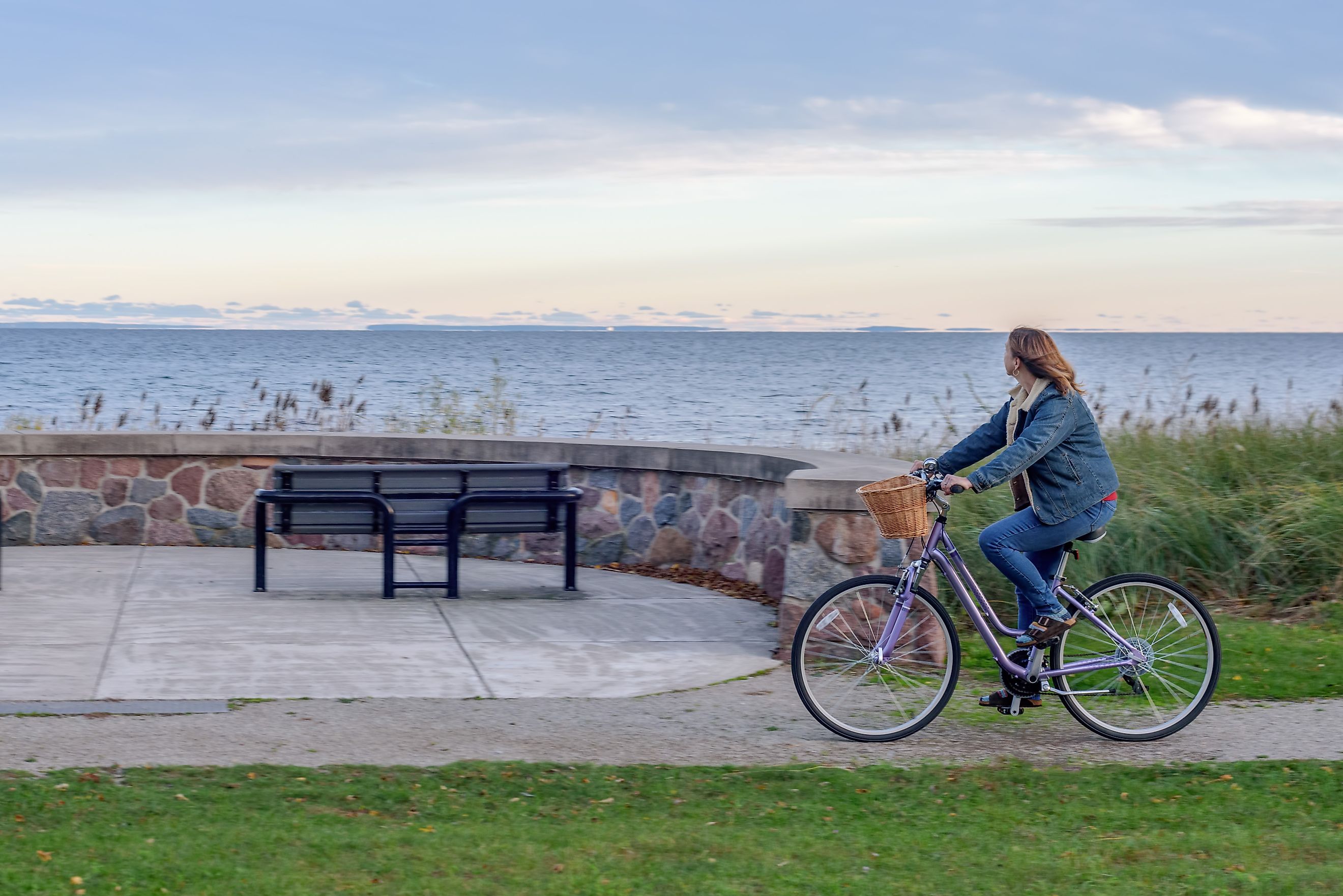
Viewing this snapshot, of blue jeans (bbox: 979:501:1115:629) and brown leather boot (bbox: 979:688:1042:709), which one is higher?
blue jeans (bbox: 979:501:1115:629)

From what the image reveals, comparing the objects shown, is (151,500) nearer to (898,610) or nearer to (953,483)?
(898,610)

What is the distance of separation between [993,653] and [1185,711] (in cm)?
89

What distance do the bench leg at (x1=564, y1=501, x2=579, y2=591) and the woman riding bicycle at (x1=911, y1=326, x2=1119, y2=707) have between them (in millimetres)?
3502

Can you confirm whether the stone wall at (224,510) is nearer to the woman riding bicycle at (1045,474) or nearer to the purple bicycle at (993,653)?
the purple bicycle at (993,653)

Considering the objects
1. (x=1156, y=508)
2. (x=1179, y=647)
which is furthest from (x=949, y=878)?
(x=1156, y=508)

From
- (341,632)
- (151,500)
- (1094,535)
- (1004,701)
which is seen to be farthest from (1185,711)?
(151,500)

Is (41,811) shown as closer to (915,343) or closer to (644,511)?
(644,511)

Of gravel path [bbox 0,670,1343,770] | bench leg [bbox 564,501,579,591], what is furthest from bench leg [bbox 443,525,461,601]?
gravel path [bbox 0,670,1343,770]

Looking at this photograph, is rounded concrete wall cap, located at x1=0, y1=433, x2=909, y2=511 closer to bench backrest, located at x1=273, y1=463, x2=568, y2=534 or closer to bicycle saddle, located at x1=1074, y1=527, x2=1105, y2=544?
bench backrest, located at x1=273, y1=463, x2=568, y2=534

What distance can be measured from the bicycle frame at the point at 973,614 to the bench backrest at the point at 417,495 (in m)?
3.65

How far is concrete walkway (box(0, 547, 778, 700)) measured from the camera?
642 centimetres

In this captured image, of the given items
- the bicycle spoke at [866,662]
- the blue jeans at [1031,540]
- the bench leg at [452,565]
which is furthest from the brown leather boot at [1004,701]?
the bench leg at [452,565]

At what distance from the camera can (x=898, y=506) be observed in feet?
17.7

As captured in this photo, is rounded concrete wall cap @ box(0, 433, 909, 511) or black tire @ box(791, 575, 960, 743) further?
rounded concrete wall cap @ box(0, 433, 909, 511)
